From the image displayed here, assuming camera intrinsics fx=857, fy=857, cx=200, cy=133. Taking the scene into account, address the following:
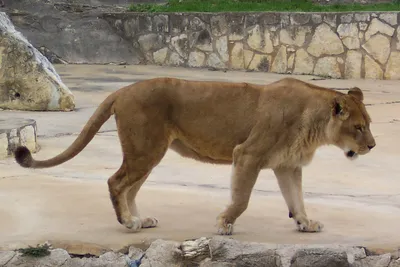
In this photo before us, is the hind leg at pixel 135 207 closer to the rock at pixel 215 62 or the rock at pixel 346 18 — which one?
the rock at pixel 346 18

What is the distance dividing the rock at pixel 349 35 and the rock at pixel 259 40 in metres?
1.24

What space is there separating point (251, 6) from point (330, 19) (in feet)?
7.99

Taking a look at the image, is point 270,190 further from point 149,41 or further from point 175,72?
point 149,41

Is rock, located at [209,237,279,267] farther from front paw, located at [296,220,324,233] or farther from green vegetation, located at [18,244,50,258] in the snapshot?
green vegetation, located at [18,244,50,258]

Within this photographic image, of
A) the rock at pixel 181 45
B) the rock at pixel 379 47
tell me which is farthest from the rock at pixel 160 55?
the rock at pixel 379 47

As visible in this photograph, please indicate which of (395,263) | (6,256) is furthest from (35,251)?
(395,263)

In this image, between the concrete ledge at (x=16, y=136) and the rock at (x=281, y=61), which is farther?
the rock at (x=281, y=61)

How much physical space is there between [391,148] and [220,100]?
3.22 metres

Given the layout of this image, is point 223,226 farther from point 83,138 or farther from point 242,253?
point 83,138

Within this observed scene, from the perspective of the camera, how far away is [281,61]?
14219mm

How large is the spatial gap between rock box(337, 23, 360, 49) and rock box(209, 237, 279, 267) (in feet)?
29.9

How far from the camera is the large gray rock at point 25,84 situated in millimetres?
10133

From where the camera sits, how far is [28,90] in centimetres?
1014

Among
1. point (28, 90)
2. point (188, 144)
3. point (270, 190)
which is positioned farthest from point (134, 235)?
point (28, 90)
